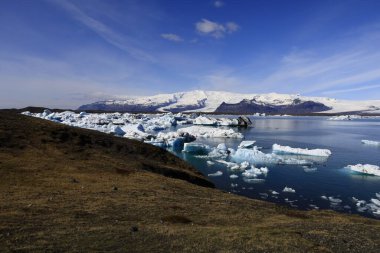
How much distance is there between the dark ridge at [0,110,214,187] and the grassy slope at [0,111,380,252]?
0.21 meters

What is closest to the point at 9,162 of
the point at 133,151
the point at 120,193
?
the point at 120,193

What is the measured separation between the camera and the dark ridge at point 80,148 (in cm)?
2266

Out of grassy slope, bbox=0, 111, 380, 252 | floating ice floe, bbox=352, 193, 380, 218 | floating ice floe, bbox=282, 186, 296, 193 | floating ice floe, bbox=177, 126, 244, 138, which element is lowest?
floating ice floe, bbox=352, 193, 380, 218

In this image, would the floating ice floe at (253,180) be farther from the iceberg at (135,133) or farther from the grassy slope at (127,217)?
the iceberg at (135,133)

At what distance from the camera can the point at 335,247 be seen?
10062 millimetres

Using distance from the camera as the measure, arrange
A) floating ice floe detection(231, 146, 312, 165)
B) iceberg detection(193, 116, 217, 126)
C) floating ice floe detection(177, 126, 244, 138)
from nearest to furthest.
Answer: floating ice floe detection(231, 146, 312, 165) → floating ice floe detection(177, 126, 244, 138) → iceberg detection(193, 116, 217, 126)

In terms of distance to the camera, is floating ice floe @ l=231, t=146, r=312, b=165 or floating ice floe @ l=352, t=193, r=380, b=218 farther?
floating ice floe @ l=231, t=146, r=312, b=165

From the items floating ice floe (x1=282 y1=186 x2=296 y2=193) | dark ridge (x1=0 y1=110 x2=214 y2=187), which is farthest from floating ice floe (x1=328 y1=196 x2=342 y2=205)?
dark ridge (x1=0 y1=110 x2=214 y2=187)

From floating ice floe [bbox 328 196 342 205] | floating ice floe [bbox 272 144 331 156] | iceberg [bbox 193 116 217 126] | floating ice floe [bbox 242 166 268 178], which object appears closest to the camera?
floating ice floe [bbox 328 196 342 205]

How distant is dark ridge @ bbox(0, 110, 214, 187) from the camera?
2266 cm

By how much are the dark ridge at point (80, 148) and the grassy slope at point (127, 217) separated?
213 mm

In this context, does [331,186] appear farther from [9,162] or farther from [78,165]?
[9,162]

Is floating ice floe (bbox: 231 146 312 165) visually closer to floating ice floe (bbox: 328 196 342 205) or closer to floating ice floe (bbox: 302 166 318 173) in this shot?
floating ice floe (bbox: 302 166 318 173)

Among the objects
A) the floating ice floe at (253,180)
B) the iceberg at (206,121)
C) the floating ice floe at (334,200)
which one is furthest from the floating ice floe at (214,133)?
the floating ice floe at (334,200)
